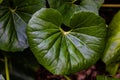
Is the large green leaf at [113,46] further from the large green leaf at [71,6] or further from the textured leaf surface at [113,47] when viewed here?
the large green leaf at [71,6]

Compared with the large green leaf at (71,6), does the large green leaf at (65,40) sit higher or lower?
lower

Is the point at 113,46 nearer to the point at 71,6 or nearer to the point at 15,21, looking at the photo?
the point at 71,6

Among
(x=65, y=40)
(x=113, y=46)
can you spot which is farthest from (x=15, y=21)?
(x=113, y=46)

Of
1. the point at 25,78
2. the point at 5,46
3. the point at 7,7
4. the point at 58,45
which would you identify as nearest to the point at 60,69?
the point at 58,45

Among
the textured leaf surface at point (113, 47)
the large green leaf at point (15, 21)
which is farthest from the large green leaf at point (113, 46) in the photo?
the large green leaf at point (15, 21)

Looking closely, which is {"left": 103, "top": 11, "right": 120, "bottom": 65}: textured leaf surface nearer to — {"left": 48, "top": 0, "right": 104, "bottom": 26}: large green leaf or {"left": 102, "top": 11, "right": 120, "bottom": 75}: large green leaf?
{"left": 102, "top": 11, "right": 120, "bottom": 75}: large green leaf
